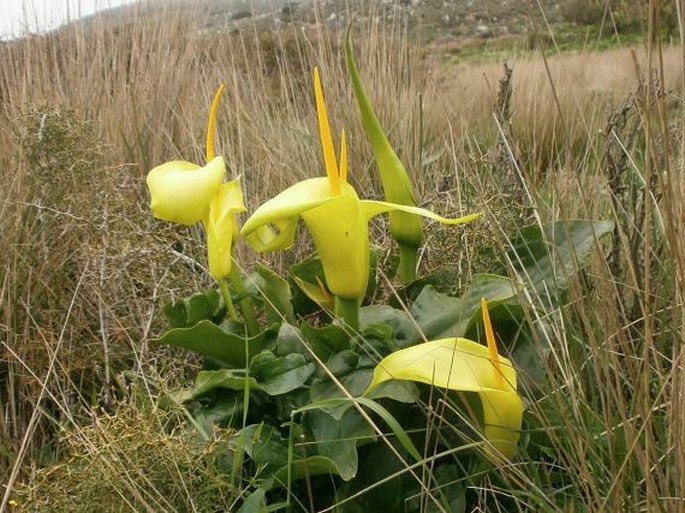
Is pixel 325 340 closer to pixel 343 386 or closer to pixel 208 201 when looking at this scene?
pixel 343 386

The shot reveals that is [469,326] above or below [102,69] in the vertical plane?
below

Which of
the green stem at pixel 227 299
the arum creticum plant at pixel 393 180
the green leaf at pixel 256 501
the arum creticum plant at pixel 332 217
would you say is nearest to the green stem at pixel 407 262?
the arum creticum plant at pixel 393 180

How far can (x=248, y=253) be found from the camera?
1.65 metres

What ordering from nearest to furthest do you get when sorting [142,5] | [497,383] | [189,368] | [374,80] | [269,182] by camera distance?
[497,383], [189,368], [269,182], [374,80], [142,5]

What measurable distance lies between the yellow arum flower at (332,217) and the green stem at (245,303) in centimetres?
12

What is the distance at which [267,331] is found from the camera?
3.43 ft

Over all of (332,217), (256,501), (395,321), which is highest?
(332,217)

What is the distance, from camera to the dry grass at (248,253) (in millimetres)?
821

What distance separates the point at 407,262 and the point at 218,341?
0.79ft

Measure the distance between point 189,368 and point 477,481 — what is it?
0.50m

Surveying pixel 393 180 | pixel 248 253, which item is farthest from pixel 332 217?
pixel 248 253

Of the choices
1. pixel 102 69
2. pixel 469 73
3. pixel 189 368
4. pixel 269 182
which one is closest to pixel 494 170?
pixel 269 182

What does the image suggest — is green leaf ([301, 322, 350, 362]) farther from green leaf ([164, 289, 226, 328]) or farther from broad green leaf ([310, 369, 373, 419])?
green leaf ([164, 289, 226, 328])

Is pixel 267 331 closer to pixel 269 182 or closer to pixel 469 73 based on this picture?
pixel 269 182
